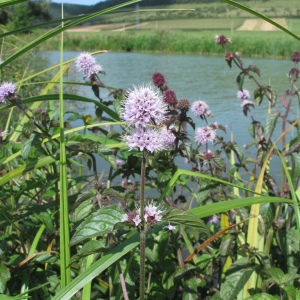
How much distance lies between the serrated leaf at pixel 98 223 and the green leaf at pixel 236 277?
51cm

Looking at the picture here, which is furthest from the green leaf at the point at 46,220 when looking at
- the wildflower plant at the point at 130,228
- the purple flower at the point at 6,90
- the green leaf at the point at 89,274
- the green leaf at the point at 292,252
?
the green leaf at the point at 292,252

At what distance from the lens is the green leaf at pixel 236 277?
1.26m

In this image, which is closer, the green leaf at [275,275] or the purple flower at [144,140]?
the purple flower at [144,140]

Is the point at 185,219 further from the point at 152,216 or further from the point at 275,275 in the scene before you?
the point at 275,275

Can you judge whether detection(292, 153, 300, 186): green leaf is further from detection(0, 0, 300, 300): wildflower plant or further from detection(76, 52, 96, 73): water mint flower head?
detection(76, 52, 96, 73): water mint flower head

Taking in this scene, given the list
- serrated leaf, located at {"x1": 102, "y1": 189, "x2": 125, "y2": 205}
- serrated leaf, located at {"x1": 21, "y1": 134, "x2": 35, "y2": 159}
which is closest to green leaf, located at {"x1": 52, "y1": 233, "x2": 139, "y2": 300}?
serrated leaf, located at {"x1": 102, "y1": 189, "x2": 125, "y2": 205}

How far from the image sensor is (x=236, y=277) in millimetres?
1294

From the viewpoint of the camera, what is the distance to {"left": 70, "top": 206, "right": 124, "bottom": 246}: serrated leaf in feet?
2.88

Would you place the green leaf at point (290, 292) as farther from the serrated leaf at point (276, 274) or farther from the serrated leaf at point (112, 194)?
the serrated leaf at point (112, 194)

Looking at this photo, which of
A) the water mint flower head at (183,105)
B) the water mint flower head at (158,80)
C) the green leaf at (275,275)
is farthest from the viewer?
the water mint flower head at (158,80)

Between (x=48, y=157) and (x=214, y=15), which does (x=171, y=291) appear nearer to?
(x=48, y=157)

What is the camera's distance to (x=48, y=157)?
130 cm

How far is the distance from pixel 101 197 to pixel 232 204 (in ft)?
0.99

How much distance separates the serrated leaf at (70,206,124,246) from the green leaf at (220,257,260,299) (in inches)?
19.9
